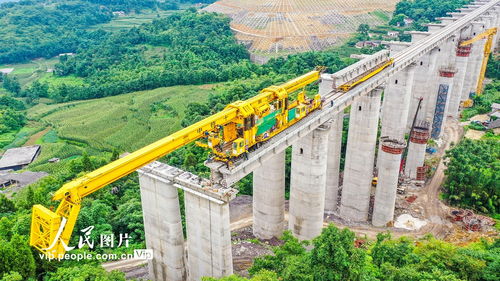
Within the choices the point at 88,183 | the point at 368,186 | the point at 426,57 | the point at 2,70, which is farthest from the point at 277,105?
Result: the point at 2,70

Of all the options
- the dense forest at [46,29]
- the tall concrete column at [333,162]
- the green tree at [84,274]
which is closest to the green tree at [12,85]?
the dense forest at [46,29]

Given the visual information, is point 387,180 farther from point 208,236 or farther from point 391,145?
point 208,236

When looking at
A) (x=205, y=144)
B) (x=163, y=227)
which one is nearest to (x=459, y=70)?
(x=205, y=144)

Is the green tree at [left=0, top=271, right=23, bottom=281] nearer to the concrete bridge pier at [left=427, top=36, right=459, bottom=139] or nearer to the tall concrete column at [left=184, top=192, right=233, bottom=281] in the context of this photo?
the tall concrete column at [left=184, top=192, right=233, bottom=281]

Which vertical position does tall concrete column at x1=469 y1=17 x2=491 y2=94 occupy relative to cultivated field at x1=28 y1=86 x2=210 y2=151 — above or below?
above

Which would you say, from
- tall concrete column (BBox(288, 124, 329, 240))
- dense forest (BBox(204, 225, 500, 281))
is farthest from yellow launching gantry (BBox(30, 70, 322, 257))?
dense forest (BBox(204, 225, 500, 281))

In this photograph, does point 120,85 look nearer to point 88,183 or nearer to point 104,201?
point 104,201

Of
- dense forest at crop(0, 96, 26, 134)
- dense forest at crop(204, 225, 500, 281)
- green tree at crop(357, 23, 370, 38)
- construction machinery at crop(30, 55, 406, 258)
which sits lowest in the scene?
dense forest at crop(0, 96, 26, 134)
